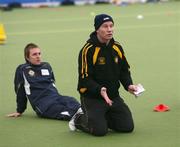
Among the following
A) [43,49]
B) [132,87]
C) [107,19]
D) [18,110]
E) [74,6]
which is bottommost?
[74,6]

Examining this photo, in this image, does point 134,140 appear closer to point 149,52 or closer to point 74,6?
point 149,52

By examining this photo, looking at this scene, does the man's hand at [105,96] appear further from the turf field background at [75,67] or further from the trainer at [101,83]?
the turf field background at [75,67]

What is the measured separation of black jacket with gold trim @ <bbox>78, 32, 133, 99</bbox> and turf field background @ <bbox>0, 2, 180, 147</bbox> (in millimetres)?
501

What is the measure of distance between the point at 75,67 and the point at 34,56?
3.88 meters

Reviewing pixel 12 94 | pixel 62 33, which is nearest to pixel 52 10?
pixel 62 33

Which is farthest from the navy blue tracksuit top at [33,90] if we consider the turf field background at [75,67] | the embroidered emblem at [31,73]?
the turf field background at [75,67]

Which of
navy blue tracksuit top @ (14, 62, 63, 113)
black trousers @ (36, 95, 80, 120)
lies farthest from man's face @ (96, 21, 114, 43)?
navy blue tracksuit top @ (14, 62, 63, 113)

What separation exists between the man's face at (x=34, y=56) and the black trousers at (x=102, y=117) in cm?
112

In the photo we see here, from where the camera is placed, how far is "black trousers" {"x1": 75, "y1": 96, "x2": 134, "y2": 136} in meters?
6.47

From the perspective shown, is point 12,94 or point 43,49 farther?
point 43,49

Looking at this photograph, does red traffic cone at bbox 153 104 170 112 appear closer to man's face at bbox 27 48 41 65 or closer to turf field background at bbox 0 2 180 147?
turf field background at bbox 0 2 180 147

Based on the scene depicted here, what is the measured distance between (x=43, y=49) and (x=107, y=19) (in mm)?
8014

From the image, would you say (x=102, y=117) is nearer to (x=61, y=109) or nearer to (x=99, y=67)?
(x=99, y=67)

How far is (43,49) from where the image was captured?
47.3 feet
